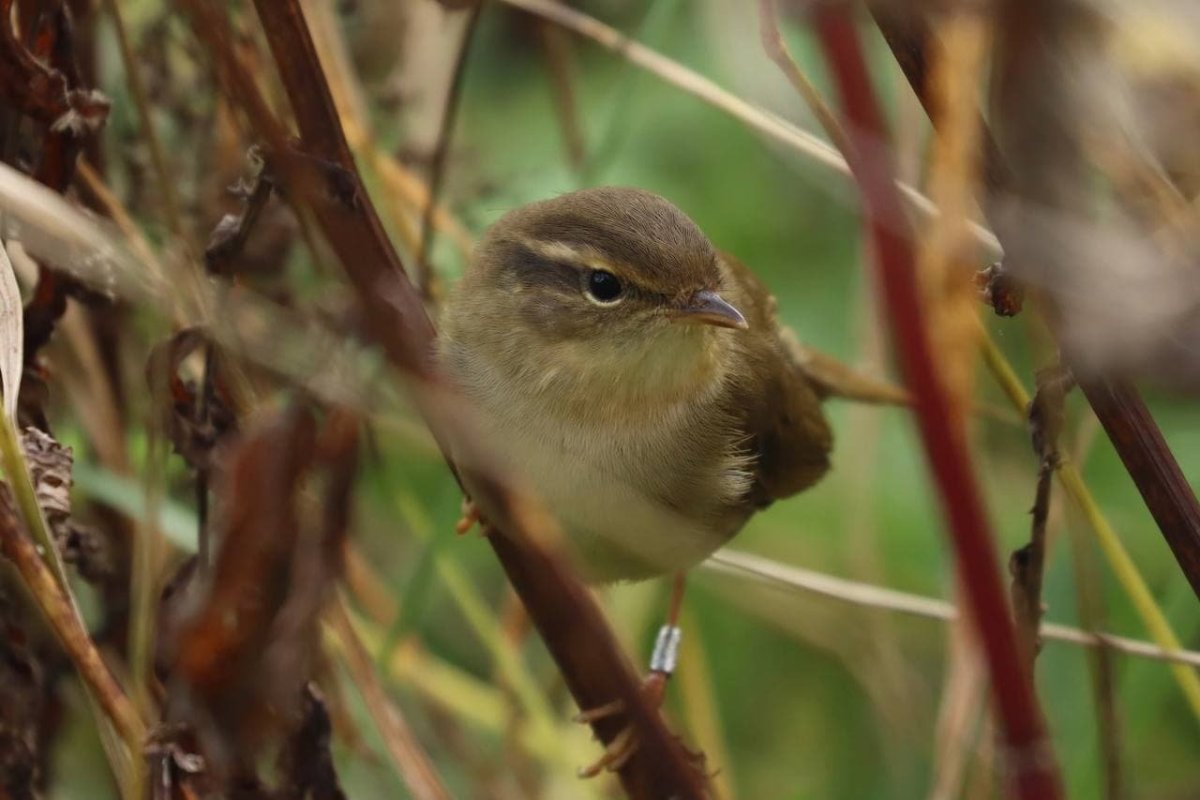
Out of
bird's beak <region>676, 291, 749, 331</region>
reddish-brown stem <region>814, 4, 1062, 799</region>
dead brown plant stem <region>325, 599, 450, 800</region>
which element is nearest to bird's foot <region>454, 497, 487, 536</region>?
dead brown plant stem <region>325, 599, 450, 800</region>

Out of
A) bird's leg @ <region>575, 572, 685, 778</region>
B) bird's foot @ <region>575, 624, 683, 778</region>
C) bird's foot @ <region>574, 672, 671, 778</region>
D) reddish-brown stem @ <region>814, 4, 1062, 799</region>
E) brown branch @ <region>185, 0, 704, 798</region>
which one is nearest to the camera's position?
reddish-brown stem @ <region>814, 4, 1062, 799</region>

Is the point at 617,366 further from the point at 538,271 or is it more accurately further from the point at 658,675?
the point at 658,675

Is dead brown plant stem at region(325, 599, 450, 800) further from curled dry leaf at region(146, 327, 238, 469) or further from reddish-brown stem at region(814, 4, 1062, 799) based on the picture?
reddish-brown stem at region(814, 4, 1062, 799)

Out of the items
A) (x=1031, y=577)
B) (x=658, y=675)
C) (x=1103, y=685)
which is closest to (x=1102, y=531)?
(x=1103, y=685)

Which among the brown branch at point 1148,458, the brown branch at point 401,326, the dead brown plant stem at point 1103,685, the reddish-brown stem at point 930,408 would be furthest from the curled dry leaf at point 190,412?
the reddish-brown stem at point 930,408

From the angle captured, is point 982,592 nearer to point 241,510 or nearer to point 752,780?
point 241,510
